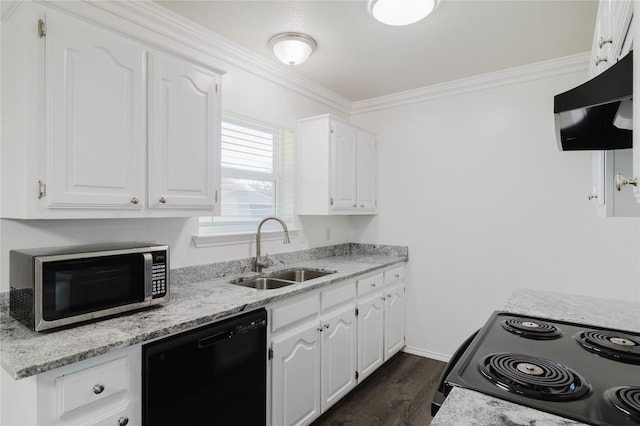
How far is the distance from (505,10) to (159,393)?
8.57ft

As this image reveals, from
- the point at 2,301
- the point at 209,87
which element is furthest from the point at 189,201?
the point at 2,301

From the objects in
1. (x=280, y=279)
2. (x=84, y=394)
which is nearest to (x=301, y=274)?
(x=280, y=279)

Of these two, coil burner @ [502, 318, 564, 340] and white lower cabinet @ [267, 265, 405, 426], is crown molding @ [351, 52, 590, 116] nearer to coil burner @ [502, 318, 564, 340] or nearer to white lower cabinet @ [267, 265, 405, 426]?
white lower cabinet @ [267, 265, 405, 426]

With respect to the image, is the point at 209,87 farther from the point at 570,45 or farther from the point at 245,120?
the point at 570,45

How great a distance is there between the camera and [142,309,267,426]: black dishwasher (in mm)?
1360

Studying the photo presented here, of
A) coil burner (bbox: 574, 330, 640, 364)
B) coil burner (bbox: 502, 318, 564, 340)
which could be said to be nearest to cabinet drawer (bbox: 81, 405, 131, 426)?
coil burner (bbox: 502, 318, 564, 340)

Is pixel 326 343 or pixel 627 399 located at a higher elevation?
pixel 627 399

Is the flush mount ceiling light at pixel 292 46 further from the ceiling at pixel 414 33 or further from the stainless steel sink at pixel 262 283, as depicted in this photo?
the stainless steel sink at pixel 262 283

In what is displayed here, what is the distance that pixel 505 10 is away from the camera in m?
2.06

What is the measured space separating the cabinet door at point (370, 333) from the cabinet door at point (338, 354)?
0.09 meters

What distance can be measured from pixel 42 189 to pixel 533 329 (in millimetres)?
1954

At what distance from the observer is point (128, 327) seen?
1383mm

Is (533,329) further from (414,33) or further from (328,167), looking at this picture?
(328,167)

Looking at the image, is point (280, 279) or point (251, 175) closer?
point (280, 279)
